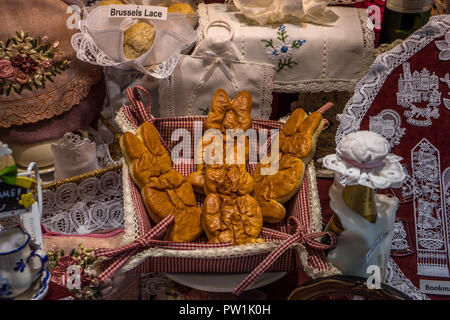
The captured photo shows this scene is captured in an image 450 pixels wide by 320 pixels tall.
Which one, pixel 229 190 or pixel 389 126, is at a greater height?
pixel 389 126

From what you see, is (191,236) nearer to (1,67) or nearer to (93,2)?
(1,67)

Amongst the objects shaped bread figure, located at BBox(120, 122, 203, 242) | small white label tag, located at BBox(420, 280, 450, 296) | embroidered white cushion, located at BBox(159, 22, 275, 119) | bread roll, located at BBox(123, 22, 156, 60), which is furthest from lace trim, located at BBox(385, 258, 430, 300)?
bread roll, located at BBox(123, 22, 156, 60)

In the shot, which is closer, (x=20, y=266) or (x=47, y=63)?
(x=20, y=266)

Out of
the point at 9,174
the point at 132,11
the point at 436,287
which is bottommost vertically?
the point at 436,287

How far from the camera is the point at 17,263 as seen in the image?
0.64 m

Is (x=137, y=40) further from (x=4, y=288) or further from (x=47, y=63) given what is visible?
(x=4, y=288)

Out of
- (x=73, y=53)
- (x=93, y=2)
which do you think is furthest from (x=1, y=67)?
(x=93, y=2)

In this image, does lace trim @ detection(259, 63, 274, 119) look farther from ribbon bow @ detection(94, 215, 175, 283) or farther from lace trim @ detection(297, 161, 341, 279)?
ribbon bow @ detection(94, 215, 175, 283)

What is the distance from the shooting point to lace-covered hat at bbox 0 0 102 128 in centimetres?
99

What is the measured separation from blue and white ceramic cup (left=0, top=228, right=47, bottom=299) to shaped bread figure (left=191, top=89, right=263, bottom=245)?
1.00 feet

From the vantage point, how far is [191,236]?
34.7 inches

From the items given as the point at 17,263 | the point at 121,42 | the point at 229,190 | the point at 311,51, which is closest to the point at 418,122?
the point at 311,51

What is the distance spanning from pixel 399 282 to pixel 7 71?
2.89 feet

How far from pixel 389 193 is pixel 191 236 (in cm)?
39
